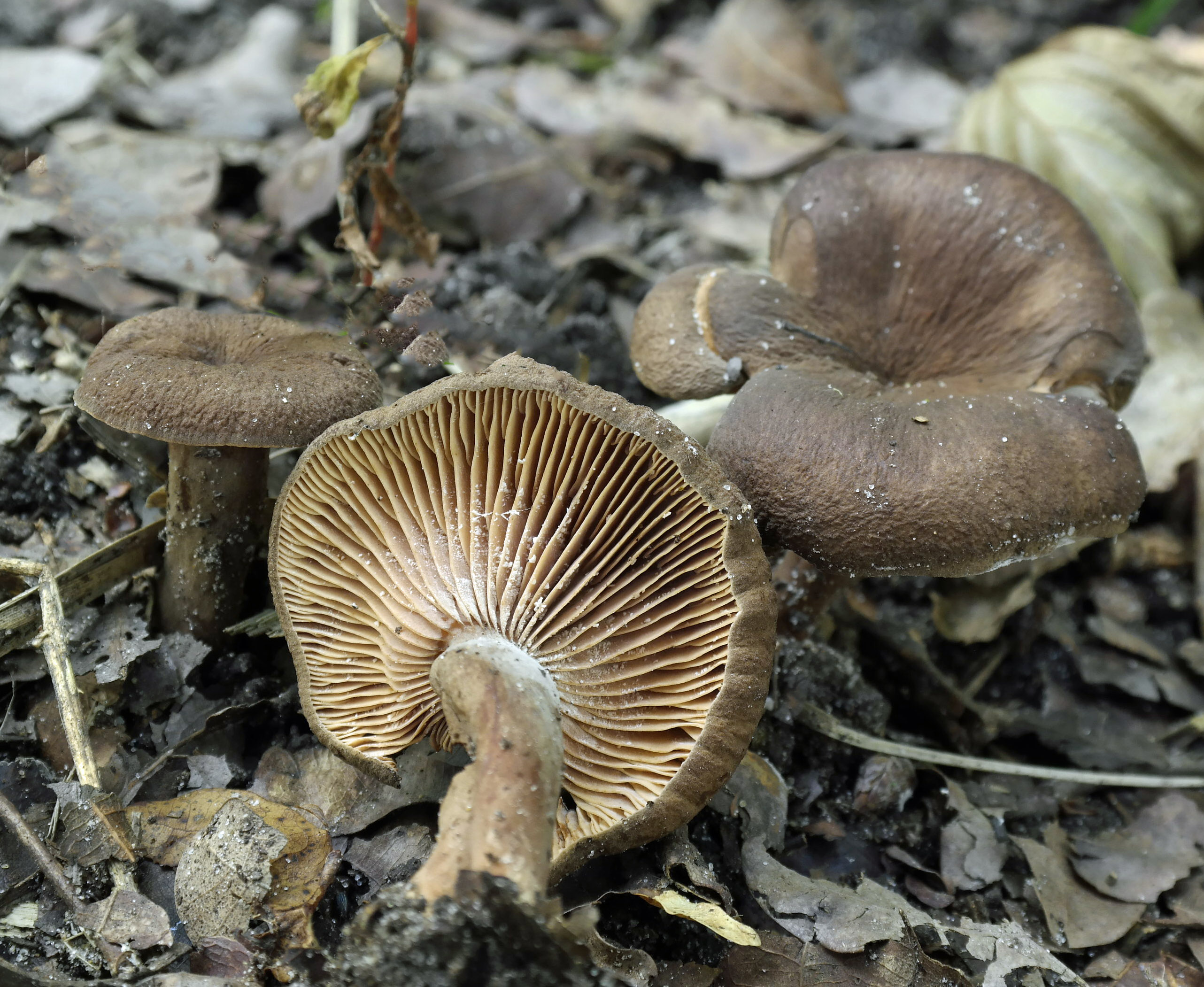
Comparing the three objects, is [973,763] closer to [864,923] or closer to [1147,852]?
[1147,852]

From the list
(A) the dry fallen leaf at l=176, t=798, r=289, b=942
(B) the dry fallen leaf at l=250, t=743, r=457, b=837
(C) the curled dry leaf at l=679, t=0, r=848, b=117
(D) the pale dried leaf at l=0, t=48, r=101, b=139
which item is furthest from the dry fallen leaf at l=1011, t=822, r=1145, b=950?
(D) the pale dried leaf at l=0, t=48, r=101, b=139

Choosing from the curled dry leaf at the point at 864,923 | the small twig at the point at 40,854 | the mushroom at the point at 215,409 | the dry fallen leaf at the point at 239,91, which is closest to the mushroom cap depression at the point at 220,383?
the mushroom at the point at 215,409

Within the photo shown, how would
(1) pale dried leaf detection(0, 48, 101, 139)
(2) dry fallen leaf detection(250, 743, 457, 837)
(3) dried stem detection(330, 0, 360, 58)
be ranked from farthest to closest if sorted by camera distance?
(3) dried stem detection(330, 0, 360, 58)
(1) pale dried leaf detection(0, 48, 101, 139)
(2) dry fallen leaf detection(250, 743, 457, 837)

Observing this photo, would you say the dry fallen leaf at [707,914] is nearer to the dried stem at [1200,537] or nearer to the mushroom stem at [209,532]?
the mushroom stem at [209,532]

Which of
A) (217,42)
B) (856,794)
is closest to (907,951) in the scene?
(856,794)

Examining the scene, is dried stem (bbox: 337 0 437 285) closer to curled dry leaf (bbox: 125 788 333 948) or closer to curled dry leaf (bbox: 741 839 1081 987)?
curled dry leaf (bbox: 125 788 333 948)

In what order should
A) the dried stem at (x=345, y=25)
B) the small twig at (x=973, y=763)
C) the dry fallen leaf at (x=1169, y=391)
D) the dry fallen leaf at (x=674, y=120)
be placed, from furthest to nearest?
the dry fallen leaf at (x=674, y=120)
the dried stem at (x=345, y=25)
the dry fallen leaf at (x=1169, y=391)
the small twig at (x=973, y=763)
